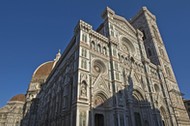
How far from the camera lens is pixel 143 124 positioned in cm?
1773

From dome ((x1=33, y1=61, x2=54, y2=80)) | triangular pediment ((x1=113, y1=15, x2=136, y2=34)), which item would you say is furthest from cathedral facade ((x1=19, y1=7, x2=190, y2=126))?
dome ((x1=33, y1=61, x2=54, y2=80))

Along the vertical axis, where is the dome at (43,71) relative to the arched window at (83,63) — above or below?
above

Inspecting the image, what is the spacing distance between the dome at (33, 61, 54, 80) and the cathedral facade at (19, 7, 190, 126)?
64.6ft

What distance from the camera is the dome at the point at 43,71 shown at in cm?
4705

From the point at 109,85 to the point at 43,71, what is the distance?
39.2 meters

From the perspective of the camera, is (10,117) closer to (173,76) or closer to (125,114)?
(125,114)

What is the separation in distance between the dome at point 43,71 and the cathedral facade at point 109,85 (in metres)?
19.7

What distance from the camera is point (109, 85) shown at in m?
16.3

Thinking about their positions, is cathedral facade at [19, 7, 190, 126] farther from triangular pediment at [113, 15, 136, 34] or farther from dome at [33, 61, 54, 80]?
dome at [33, 61, 54, 80]

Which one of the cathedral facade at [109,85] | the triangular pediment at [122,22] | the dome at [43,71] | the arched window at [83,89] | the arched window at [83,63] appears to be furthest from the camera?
the dome at [43,71]

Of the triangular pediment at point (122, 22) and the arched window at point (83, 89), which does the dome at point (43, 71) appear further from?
the arched window at point (83, 89)

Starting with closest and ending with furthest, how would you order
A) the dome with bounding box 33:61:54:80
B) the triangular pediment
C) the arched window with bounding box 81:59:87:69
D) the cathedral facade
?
the cathedral facade → the arched window with bounding box 81:59:87:69 → the triangular pediment → the dome with bounding box 33:61:54:80

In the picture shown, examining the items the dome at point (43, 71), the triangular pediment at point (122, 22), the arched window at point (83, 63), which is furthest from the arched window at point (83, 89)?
the dome at point (43, 71)

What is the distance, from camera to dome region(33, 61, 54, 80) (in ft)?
154
